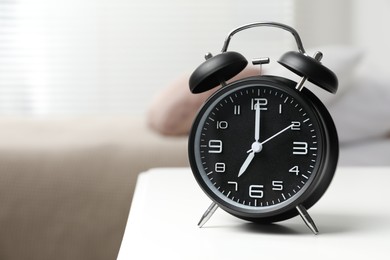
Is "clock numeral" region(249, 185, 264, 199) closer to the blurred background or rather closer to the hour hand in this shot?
the hour hand

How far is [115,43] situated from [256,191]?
12.9 ft

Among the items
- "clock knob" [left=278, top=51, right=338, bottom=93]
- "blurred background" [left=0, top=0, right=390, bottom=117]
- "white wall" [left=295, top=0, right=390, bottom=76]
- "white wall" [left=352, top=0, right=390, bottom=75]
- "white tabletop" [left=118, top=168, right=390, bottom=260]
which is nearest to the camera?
"white tabletop" [left=118, top=168, right=390, bottom=260]

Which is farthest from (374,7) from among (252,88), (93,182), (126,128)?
(252,88)

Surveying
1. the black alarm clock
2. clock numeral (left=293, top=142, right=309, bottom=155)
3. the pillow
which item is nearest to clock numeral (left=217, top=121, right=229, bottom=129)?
the black alarm clock

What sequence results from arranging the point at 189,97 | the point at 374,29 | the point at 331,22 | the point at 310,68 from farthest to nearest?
the point at 331,22 → the point at 374,29 → the point at 189,97 → the point at 310,68

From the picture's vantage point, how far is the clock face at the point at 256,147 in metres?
1.12

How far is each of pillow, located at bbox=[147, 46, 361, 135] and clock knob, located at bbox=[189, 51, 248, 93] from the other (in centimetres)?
130

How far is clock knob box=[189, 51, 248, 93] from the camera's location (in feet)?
3.72

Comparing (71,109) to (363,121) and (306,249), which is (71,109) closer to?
(363,121)

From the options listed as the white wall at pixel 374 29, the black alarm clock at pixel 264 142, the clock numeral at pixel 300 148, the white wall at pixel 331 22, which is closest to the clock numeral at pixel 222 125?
the black alarm clock at pixel 264 142

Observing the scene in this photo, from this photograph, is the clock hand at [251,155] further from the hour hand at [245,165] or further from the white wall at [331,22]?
the white wall at [331,22]

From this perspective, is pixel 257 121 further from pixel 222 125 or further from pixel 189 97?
pixel 189 97

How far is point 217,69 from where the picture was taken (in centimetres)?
114

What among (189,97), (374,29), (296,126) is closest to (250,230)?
(296,126)
